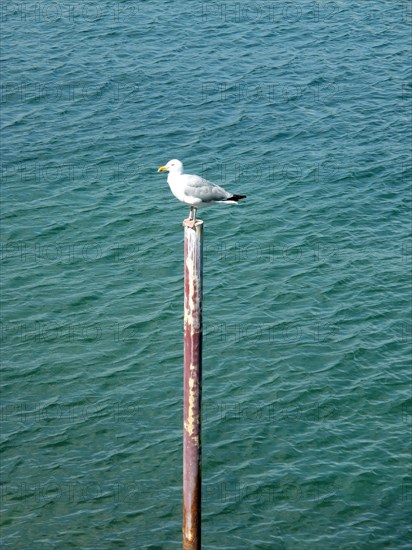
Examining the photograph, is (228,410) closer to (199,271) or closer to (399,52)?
(199,271)

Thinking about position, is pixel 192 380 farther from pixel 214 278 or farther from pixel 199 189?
pixel 214 278

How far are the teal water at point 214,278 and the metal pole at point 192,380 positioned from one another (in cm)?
272

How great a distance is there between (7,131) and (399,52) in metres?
20.1

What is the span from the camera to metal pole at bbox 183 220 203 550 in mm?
21016

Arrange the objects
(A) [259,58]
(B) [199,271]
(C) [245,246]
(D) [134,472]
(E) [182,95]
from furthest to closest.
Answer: (A) [259,58], (E) [182,95], (C) [245,246], (D) [134,472], (B) [199,271]

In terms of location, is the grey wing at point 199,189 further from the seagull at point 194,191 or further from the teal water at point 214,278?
the teal water at point 214,278

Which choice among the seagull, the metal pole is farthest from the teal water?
the seagull

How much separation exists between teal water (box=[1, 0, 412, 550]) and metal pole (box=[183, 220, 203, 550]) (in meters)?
2.72

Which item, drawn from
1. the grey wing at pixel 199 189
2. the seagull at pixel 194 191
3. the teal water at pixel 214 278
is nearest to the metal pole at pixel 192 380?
the seagull at pixel 194 191

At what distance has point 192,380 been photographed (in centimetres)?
2219

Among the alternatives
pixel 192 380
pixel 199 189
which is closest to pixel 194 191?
pixel 199 189

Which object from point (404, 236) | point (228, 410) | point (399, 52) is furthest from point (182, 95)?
point (228, 410)

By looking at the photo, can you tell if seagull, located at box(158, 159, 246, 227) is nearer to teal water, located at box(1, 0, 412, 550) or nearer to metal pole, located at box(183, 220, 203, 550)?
metal pole, located at box(183, 220, 203, 550)

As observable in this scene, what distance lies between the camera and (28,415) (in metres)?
30.1
